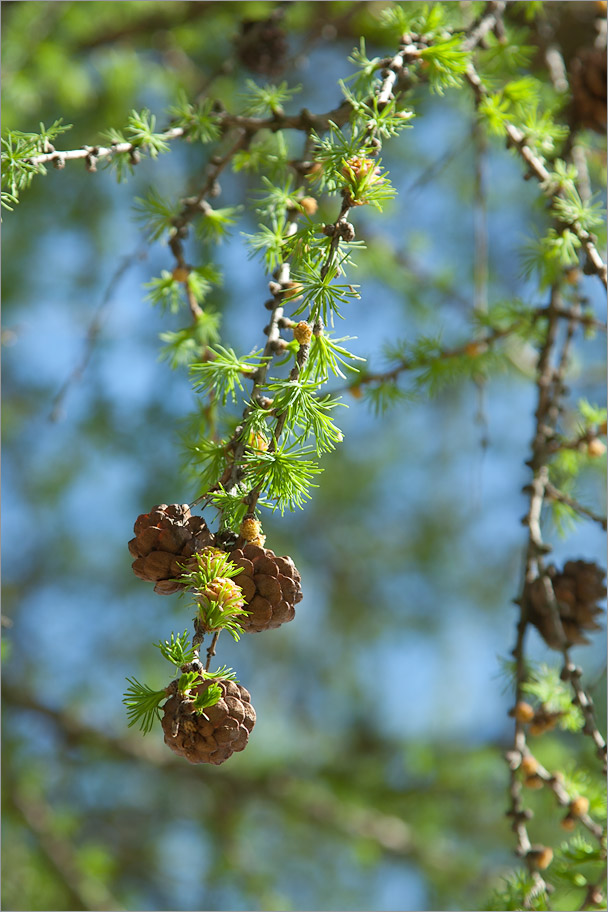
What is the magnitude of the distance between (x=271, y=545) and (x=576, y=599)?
Answer: 3.65ft

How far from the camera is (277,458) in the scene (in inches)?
17.3

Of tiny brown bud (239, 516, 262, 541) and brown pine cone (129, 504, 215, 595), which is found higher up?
tiny brown bud (239, 516, 262, 541)

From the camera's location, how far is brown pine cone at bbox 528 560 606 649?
29.8 inches

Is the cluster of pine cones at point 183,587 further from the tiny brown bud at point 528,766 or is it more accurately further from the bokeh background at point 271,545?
the bokeh background at point 271,545

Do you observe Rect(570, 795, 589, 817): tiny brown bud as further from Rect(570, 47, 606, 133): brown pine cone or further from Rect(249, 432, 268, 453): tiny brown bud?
Rect(570, 47, 606, 133): brown pine cone

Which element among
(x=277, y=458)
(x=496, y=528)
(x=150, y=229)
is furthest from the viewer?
(x=496, y=528)

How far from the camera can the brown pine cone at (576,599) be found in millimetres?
758

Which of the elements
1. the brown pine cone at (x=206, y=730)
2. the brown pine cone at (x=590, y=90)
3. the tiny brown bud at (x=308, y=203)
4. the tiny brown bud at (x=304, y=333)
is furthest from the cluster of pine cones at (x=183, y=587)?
the brown pine cone at (x=590, y=90)

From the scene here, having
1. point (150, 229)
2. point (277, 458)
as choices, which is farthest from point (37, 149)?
point (277, 458)

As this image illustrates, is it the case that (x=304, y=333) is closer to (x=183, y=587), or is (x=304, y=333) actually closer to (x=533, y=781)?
(x=183, y=587)

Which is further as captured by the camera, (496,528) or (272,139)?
(496,528)

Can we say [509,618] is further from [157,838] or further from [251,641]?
[157,838]

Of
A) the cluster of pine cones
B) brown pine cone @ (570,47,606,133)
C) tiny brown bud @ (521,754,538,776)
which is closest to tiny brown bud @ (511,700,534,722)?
tiny brown bud @ (521,754,538,776)

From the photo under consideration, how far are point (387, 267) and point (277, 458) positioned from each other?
101 centimetres
